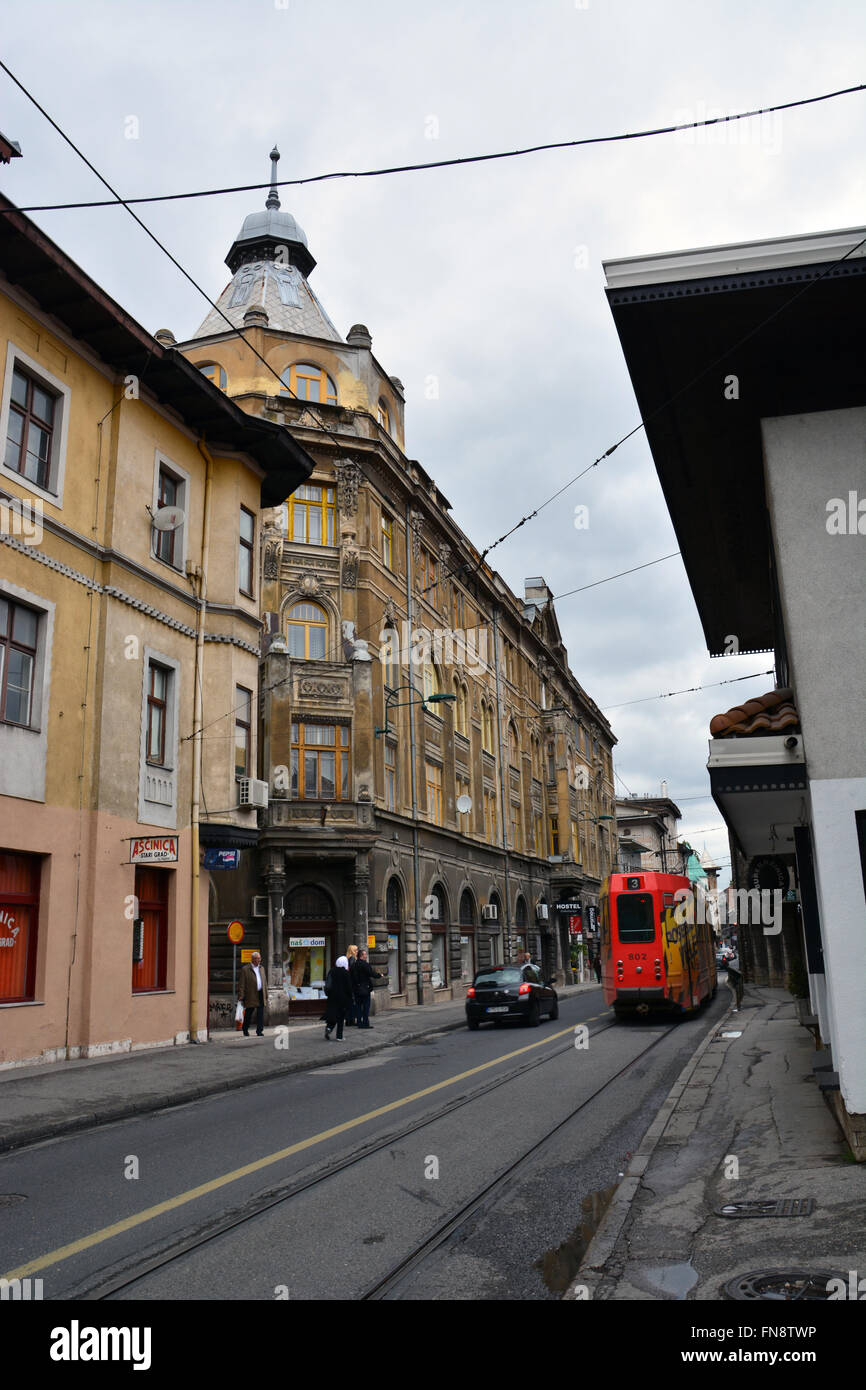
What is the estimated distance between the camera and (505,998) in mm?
23938

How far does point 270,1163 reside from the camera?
8.83m

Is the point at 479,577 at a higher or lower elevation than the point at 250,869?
higher

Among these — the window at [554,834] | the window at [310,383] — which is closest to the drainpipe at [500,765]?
the window at [554,834]

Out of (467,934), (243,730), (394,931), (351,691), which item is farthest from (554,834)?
(243,730)

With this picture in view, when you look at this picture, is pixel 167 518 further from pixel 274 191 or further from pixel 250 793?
pixel 274 191

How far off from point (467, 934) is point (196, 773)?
23269 mm

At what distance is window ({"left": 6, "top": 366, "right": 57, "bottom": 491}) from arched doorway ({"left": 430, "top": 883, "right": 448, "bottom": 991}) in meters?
23.5

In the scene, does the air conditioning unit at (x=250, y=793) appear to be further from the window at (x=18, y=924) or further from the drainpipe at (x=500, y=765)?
the drainpipe at (x=500, y=765)

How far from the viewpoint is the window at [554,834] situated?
6053 centimetres

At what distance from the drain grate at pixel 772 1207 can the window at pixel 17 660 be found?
40.9 feet

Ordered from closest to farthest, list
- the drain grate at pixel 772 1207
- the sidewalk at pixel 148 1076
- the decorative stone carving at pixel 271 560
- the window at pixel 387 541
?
1. the drain grate at pixel 772 1207
2. the sidewalk at pixel 148 1076
3. the decorative stone carving at pixel 271 560
4. the window at pixel 387 541
